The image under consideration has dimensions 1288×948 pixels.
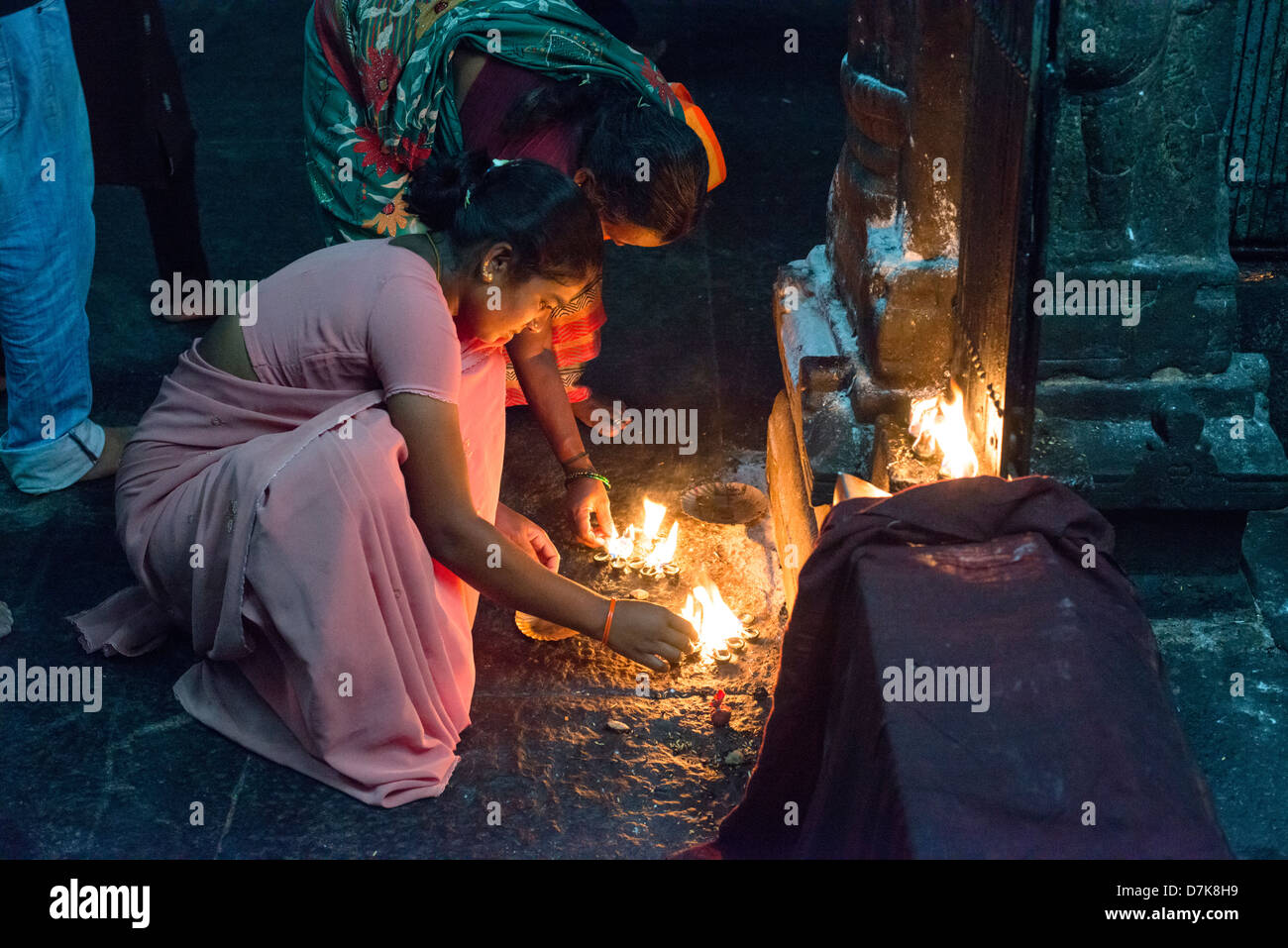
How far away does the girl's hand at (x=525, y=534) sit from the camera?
3230mm

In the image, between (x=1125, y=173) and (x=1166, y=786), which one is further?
(x=1125, y=173)

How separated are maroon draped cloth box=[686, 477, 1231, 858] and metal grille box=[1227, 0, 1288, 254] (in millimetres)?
1576

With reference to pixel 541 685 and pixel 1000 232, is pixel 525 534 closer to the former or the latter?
pixel 541 685

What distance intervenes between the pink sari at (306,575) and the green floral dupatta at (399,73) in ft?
2.28

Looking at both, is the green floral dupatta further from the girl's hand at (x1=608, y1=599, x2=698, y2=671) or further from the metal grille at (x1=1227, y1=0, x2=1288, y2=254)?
the metal grille at (x1=1227, y1=0, x2=1288, y2=254)

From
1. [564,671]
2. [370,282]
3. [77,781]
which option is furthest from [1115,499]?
[77,781]

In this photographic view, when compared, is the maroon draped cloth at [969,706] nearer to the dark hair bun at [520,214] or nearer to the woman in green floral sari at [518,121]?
the dark hair bun at [520,214]

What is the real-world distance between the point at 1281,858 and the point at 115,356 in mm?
3758

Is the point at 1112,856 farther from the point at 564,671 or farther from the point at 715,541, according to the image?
the point at 715,541

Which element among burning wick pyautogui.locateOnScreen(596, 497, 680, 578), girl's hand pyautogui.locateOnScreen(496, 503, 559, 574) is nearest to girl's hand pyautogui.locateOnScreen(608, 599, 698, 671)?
girl's hand pyautogui.locateOnScreen(496, 503, 559, 574)

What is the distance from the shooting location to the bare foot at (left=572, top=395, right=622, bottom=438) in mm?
4031

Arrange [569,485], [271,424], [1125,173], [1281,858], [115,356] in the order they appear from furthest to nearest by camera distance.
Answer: [115,356] → [569,485] → [271,424] → [1125,173] → [1281,858]

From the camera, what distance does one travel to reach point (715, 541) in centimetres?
352

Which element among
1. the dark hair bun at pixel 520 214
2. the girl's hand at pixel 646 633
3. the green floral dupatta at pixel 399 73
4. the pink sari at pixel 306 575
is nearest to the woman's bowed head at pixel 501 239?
the dark hair bun at pixel 520 214
